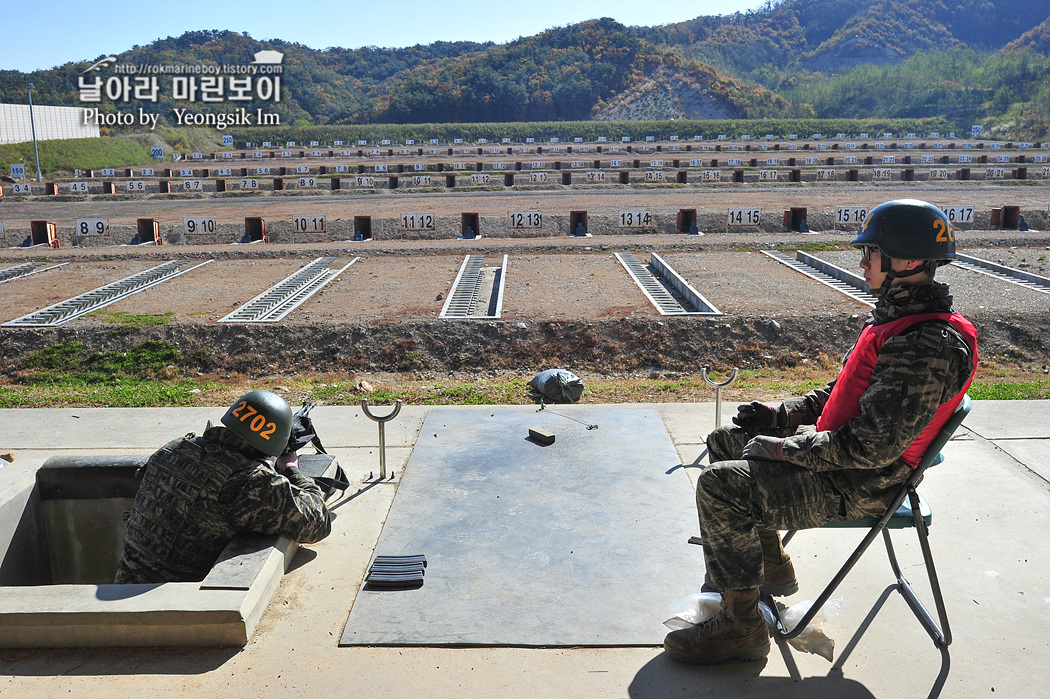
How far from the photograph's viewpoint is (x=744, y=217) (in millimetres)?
22156

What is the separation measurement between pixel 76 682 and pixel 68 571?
221cm

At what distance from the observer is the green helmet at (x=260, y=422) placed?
378cm

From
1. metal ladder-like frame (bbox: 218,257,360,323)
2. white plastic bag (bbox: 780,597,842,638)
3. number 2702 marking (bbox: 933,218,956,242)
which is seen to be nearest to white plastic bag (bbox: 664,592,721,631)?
white plastic bag (bbox: 780,597,842,638)

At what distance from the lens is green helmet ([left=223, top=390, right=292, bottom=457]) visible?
378 cm

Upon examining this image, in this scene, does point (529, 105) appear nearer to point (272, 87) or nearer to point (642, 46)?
point (642, 46)

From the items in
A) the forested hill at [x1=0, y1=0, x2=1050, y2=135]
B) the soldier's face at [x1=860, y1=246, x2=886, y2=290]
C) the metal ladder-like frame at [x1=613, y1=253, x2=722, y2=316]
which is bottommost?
the metal ladder-like frame at [x1=613, y1=253, x2=722, y2=316]

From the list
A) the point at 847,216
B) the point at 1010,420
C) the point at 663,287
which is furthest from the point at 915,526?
the point at 847,216

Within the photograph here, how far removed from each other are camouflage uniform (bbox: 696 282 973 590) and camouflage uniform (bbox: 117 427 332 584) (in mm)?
2017

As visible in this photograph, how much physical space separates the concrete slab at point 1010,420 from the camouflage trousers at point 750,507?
3.71 meters

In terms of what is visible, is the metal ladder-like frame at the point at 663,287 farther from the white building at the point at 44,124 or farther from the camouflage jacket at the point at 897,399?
the white building at the point at 44,124

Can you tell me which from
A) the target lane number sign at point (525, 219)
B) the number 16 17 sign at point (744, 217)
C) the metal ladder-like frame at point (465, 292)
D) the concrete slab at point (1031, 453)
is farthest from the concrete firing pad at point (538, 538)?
the number 16 17 sign at point (744, 217)

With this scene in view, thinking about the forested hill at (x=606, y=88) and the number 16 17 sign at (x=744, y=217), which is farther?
the forested hill at (x=606, y=88)

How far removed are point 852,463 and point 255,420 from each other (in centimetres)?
257

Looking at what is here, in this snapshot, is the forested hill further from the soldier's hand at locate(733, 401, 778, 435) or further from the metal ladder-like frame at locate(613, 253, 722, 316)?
the soldier's hand at locate(733, 401, 778, 435)
